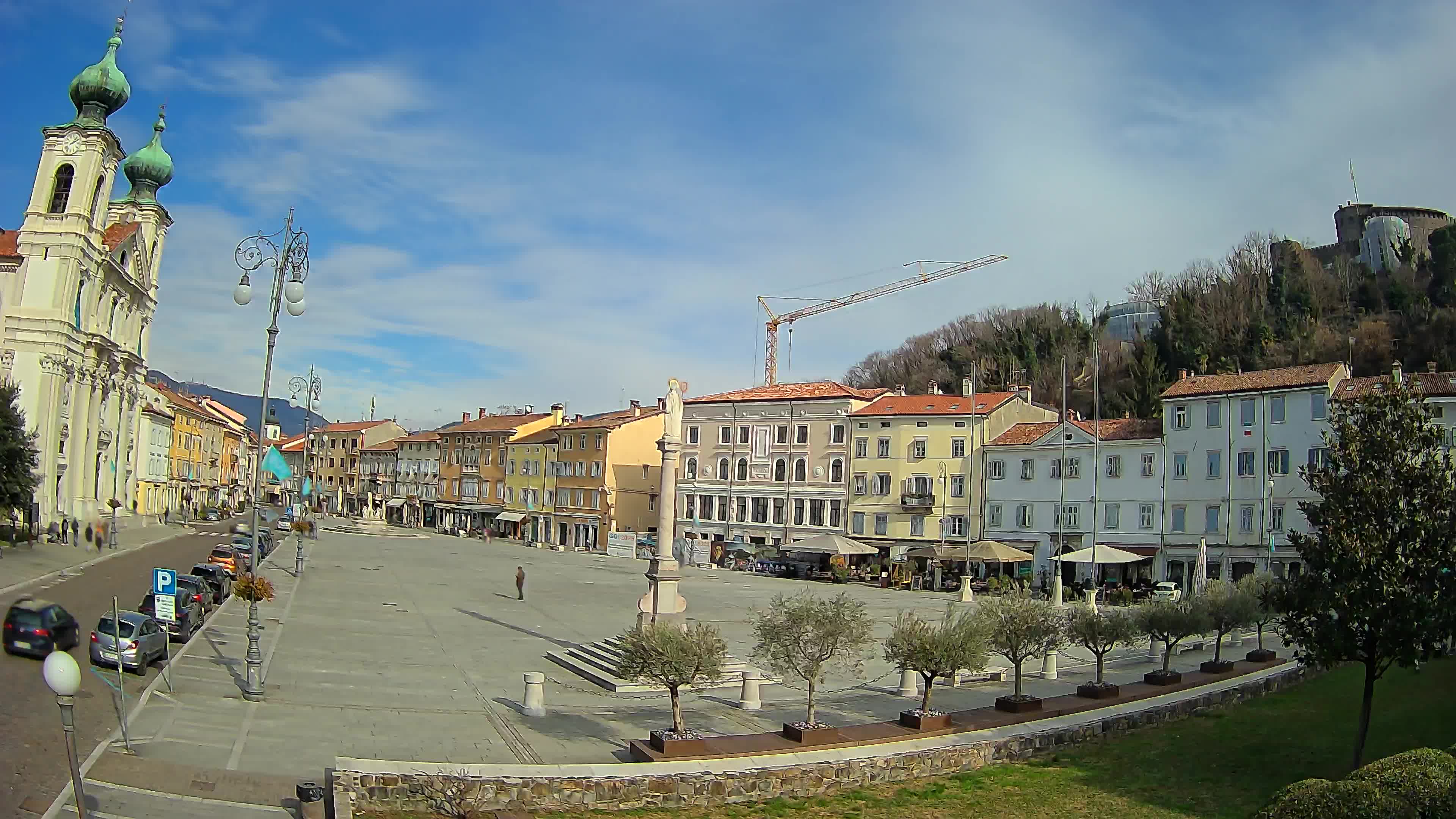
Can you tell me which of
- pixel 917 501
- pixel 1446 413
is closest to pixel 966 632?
pixel 1446 413

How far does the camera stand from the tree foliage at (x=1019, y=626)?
1894 centimetres

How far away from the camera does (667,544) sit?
919 inches

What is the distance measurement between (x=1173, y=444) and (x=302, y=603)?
1734 inches

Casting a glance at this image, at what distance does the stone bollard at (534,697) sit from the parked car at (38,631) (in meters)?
10.6

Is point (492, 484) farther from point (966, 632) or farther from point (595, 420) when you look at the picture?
point (966, 632)

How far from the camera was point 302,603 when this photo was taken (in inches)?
1353

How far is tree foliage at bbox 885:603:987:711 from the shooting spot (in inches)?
677

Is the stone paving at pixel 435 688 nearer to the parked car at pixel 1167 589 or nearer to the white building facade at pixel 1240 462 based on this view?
the parked car at pixel 1167 589

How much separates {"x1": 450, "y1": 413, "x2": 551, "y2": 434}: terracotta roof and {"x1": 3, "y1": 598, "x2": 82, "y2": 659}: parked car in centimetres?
7698

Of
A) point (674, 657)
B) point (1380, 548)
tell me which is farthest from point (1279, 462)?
Answer: point (674, 657)

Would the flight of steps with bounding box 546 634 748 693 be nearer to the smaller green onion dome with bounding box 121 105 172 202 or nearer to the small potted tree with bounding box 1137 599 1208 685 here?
the small potted tree with bounding box 1137 599 1208 685

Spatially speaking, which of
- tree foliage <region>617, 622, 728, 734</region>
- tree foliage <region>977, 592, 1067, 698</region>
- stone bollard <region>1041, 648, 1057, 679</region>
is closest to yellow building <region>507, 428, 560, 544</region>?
stone bollard <region>1041, 648, 1057, 679</region>

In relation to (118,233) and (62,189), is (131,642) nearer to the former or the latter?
(62,189)

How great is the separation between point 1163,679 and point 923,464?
42.6 meters
